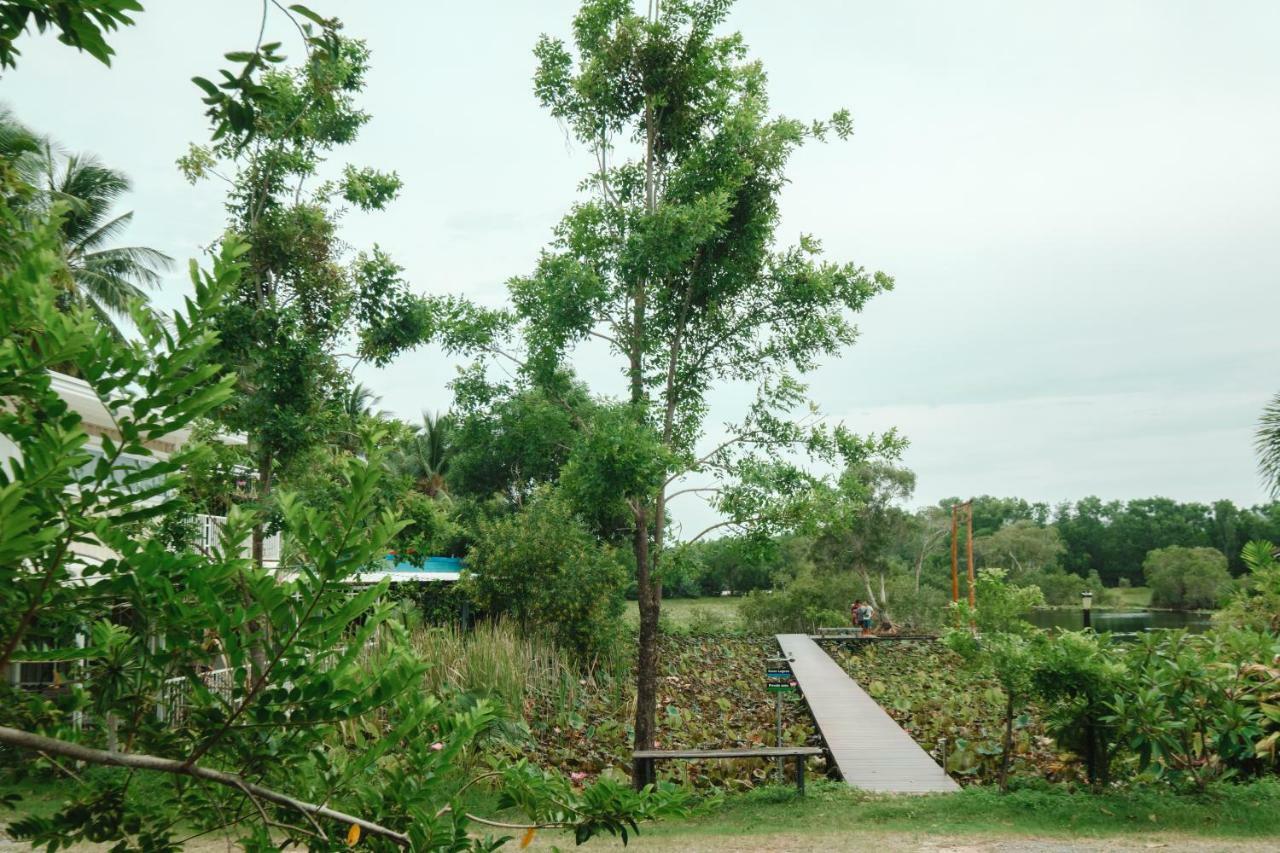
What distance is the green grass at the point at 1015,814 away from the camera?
318 inches

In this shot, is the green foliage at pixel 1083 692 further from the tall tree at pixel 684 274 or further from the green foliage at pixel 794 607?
A: the green foliage at pixel 794 607

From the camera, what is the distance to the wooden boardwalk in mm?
10578

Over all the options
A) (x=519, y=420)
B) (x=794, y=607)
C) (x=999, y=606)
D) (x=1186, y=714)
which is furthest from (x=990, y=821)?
(x=794, y=607)

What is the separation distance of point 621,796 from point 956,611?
9.39 meters

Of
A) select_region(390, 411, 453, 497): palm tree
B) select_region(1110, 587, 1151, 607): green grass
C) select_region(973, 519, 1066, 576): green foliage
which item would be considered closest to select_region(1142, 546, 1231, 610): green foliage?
select_region(1110, 587, 1151, 607): green grass

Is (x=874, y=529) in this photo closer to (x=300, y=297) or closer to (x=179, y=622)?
(x=300, y=297)

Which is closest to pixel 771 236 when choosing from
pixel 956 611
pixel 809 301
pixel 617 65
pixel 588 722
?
pixel 809 301

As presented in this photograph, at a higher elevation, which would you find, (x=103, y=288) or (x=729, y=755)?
(x=103, y=288)

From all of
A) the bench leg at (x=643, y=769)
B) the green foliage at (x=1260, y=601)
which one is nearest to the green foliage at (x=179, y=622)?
the bench leg at (x=643, y=769)

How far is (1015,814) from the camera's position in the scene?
866 centimetres

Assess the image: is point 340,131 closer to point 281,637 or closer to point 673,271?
point 673,271

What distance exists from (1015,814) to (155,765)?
8.65 meters

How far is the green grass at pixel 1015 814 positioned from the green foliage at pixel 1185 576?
50.9 meters

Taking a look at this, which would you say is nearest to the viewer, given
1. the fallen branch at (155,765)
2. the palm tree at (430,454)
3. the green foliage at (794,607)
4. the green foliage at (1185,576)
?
the fallen branch at (155,765)
